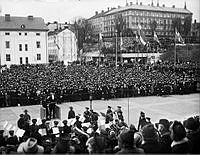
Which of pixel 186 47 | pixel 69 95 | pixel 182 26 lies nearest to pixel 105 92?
pixel 69 95

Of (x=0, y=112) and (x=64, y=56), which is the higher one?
(x=64, y=56)

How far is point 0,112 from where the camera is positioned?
55.9 feet

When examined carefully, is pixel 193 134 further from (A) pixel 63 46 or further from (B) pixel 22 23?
(A) pixel 63 46

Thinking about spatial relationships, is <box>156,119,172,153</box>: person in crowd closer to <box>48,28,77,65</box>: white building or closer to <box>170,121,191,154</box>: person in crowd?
<box>170,121,191,154</box>: person in crowd

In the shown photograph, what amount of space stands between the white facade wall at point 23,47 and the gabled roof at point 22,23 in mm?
580

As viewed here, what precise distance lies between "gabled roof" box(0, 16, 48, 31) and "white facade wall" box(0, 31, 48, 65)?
58 cm

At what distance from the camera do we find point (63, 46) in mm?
53812

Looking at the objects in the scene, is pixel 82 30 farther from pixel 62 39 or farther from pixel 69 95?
pixel 69 95

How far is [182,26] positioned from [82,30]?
1936 cm

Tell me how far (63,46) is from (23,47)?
44.6 feet

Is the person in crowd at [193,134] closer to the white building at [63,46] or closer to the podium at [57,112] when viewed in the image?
the podium at [57,112]

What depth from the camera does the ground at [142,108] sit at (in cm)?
1544

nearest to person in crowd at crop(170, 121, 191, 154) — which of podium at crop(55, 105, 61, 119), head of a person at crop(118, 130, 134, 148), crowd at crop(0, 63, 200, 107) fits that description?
head of a person at crop(118, 130, 134, 148)

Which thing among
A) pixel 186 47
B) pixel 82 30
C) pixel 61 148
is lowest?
pixel 61 148
